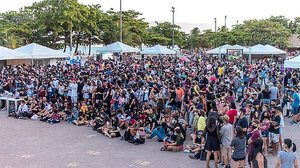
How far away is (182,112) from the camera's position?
1377 centimetres

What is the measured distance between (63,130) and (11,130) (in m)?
1.91

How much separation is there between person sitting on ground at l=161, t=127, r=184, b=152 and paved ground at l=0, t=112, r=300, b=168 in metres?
0.21

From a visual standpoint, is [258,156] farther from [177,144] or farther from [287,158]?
[177,144]

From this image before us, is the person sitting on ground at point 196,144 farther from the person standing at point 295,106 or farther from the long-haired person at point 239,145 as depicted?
the person standing at point 295,106

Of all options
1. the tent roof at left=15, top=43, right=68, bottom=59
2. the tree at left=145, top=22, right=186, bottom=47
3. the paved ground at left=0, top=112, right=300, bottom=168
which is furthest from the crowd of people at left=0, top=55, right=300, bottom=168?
the tree at left=145, top=22, right=186, bottom=47

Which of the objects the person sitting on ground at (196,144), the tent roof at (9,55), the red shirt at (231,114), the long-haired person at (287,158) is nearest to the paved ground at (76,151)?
the person sitting on ground at (196,144)

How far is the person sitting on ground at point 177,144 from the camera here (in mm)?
10797

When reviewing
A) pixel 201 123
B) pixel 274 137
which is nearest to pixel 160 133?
pixel 201 123

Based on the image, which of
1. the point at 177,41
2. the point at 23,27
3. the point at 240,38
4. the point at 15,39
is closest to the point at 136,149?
the point at 15,39

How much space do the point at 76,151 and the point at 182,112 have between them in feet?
15.0

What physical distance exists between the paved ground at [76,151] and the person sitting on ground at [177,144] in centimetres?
21

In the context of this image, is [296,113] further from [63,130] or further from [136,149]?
[63,130]

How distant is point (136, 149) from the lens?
36.4ft

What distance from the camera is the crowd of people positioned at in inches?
350
